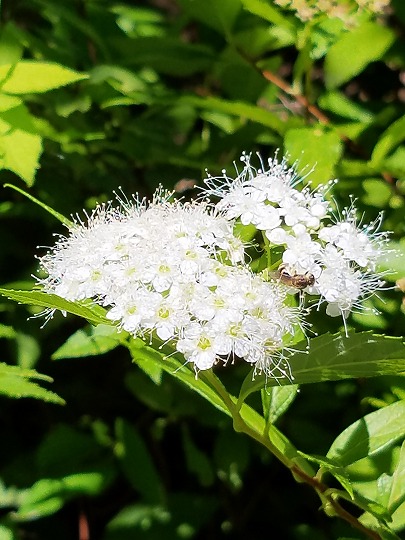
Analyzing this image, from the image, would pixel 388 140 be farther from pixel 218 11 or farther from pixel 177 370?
pixel 177 370

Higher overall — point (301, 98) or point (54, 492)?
point (301, 98)

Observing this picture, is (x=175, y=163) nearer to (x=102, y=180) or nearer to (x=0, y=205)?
(x=102, y=180)

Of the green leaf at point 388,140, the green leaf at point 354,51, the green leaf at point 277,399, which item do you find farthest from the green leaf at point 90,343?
the green leaf at point 354,51

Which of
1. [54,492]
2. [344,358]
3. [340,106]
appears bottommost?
[54,492]

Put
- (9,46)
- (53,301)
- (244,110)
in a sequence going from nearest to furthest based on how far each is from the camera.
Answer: (53,301) → (244,110) → (9,46)

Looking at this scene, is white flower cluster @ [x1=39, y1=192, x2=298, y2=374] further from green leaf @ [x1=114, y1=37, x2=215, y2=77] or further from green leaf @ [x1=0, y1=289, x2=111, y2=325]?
green leaf @ [x1=114, y1=37, x2=215, y2=77]

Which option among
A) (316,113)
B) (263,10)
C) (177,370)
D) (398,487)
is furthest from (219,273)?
(316,113)

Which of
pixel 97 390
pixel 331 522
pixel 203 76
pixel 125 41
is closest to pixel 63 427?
pixel 97 390

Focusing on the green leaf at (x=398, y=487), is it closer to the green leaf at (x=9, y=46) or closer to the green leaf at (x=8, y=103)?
the green leaf at (x=8, y=103)
